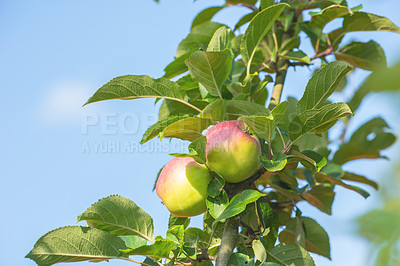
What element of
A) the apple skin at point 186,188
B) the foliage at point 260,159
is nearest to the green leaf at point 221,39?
the foliage at point 260,159

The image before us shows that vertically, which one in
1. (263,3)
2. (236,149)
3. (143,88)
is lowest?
(236,149)

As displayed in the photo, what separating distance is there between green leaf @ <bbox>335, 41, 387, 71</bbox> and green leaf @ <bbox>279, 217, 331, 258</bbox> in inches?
20.4

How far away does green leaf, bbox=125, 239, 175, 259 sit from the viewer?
0.78 meters

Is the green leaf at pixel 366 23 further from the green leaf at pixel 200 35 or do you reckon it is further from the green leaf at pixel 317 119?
the green leaf at pixel 317 119

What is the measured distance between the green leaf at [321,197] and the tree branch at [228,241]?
1.48 ft

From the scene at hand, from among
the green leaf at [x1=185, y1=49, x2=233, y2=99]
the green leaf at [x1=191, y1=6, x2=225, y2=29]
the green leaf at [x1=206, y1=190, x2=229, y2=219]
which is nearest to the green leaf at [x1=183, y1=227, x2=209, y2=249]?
the green leaf at [x1=206, y1=190, x2=229, y2=219]

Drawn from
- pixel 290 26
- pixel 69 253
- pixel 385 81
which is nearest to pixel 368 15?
pixel 290 26

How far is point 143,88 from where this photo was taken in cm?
92

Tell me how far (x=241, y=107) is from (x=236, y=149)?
9 centimetres

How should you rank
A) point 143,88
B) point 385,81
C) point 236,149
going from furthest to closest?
point 143,88 → point 236,149 → point 385,81

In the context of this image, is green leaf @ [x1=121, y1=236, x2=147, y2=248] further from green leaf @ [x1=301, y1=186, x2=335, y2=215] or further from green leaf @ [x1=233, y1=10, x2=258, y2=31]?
green leaf @ [x1=233, y1=10, x2=258, y2=31]

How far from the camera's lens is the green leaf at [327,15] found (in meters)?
1.17

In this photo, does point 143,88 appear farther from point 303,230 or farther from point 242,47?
point 303,230

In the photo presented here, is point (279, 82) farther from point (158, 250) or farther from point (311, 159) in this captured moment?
point (158, 250)
